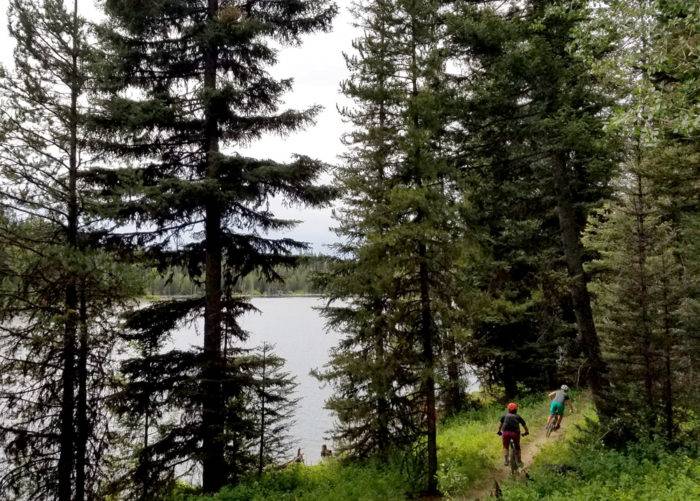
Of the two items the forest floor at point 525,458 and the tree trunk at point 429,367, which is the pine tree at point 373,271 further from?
the forest floor at point 525,458

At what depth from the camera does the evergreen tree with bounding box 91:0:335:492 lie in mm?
11867

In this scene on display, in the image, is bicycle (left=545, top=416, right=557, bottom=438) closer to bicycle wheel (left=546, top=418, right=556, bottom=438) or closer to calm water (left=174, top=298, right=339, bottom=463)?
bicycle wheel (left=546, top=418, right=556, bottom=438)

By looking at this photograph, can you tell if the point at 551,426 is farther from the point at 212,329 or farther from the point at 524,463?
the point at 212,329

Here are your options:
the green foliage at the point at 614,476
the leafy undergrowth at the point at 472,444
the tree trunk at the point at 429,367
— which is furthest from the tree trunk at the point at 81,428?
the green foliage at the point at 614,476

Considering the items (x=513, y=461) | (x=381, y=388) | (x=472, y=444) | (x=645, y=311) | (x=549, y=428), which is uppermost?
(x=645, y=311)

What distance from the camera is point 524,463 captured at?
46.2 feet

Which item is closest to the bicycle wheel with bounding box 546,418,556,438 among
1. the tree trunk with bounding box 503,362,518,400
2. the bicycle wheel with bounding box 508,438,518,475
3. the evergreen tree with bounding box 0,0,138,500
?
the bicycle wheel with bounding box 508,438,518,475

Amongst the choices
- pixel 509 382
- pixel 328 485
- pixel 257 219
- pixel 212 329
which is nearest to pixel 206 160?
pixel 257 219

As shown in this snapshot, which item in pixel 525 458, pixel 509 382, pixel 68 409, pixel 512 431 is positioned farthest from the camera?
pixel 509 382

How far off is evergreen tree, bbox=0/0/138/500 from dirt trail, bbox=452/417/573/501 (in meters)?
9.01

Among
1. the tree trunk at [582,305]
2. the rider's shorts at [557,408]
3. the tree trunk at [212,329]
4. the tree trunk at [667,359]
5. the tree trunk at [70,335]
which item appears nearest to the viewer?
the tree trunk at [70,335]

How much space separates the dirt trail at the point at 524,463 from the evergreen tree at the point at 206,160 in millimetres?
6264

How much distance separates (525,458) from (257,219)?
1093cm

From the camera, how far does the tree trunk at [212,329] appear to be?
12.2m
